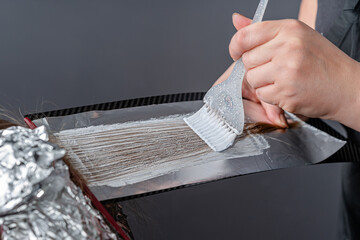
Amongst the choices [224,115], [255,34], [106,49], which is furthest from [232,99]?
[106,49]

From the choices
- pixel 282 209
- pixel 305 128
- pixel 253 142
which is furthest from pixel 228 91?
pixel 282 209

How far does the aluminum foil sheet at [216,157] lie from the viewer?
71 centimetres

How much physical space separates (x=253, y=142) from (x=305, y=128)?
17cm

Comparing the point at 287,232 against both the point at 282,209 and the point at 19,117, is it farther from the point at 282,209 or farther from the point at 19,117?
the point at 19,117

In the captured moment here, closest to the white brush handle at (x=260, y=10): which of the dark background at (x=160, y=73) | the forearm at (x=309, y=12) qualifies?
the dark background at (x=160, y=73)

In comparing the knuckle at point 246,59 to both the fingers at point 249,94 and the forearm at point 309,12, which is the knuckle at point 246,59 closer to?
the fingers at point 249,94

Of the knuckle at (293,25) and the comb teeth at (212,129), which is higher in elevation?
the knuckle at (293,25)

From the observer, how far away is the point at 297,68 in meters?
0.73

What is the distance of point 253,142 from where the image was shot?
2.84ft

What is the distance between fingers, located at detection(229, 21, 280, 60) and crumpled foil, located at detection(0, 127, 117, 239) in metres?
0.39

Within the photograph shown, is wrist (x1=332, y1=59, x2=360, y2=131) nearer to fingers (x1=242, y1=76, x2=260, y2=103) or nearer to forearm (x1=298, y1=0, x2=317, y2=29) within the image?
fingers (x1=242, y1=76, x2=260, y2=103)

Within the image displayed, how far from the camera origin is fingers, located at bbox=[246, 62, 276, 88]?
0.74 meters

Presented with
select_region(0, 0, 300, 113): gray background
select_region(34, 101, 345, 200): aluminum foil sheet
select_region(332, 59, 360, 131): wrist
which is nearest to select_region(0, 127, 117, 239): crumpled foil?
select_region(34, 101, 345, 200): aluminum foil sheet

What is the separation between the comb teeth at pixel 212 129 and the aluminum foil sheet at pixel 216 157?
0.02m
